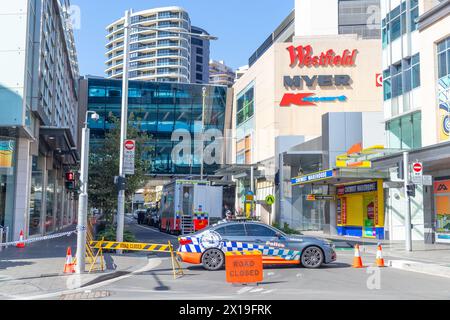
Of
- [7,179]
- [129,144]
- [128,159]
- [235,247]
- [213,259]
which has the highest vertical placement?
[129,144]

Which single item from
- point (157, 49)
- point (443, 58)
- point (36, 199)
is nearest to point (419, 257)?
point (443, 58)

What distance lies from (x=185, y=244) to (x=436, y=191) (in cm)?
1631

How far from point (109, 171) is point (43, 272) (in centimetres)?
1058

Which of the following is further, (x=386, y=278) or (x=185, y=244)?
(x=185, y=244)

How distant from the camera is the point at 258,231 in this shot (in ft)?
50.9

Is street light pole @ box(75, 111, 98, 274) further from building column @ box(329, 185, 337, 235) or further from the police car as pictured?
building column @ box(329, 185, 337, 235)

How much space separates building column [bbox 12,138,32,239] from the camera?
2333cm

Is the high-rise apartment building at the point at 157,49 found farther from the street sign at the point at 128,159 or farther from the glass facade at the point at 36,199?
the street sign at the point at 128,159

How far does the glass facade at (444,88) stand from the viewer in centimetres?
2352

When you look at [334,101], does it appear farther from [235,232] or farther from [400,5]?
[235,232]

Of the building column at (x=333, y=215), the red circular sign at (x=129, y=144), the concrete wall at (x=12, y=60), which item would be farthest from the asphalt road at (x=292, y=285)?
the building column at (x=333, y=215)

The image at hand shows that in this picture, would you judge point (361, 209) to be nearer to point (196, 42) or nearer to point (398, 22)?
point (398, 22)
